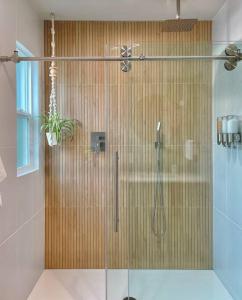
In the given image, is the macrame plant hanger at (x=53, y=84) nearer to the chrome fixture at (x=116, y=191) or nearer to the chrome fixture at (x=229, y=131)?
the chrome fixture at (x=116, y=191)

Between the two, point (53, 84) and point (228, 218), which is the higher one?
point (53, 84)

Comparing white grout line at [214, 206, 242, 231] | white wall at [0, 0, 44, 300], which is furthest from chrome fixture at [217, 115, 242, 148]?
white wall at [0, 0, 44, 300]

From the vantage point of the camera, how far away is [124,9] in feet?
9.34

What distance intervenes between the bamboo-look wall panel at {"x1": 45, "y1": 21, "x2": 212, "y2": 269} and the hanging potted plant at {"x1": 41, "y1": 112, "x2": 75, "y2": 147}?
0.08 metres

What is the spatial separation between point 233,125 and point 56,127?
5.10 feet

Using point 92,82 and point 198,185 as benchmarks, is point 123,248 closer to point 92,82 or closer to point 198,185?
point 198,185

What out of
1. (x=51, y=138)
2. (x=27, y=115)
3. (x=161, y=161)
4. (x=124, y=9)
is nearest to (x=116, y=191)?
(x=161, y=161)

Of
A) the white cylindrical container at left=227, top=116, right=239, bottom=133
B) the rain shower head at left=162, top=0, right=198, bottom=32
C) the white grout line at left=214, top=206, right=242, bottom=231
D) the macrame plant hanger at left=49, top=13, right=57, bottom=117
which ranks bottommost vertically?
the white grout line at left=214, top=206, right=242, bottom=231

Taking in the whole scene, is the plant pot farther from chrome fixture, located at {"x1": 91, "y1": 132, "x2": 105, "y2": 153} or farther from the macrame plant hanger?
chrome fixture, located at {"x1": 91, "y1": 132, "x2": 105, "y2": 153}

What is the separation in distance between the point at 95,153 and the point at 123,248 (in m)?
0.92

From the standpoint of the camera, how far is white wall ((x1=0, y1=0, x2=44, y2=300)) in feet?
6.86

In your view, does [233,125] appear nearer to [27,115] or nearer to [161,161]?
[161,161]

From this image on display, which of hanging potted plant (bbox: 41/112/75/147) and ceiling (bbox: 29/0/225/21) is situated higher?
ceiling (bbox: 29/0/225/21)

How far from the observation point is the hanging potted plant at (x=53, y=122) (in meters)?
2.97
